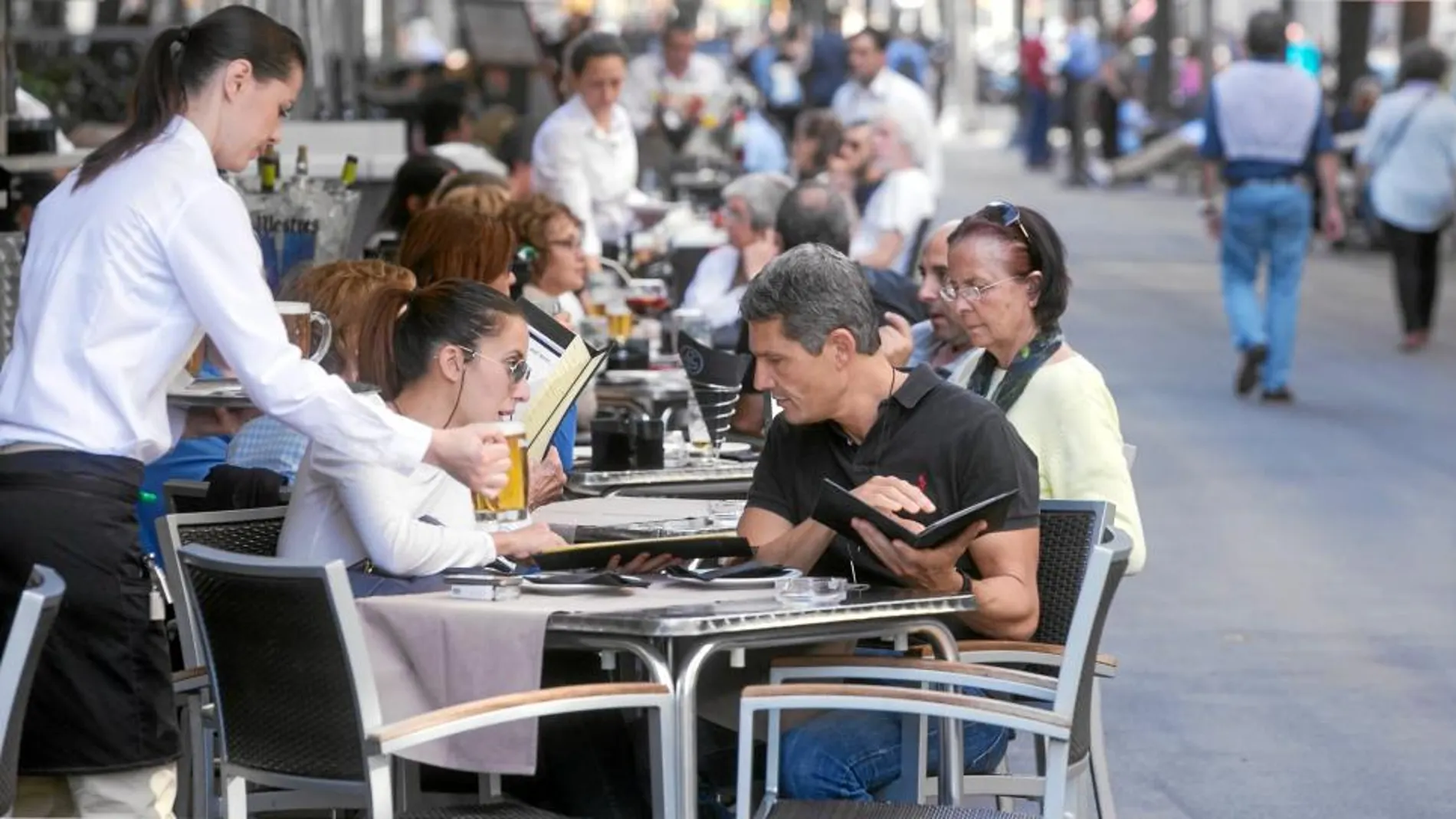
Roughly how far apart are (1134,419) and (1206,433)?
0.59 m

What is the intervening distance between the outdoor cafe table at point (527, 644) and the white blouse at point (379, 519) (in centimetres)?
24

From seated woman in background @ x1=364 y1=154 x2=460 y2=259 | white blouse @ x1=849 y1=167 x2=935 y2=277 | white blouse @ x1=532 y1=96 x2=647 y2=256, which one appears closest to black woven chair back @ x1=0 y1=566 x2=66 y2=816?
seated woman in background @ x1=364 y1=154 x2=460 y2=259

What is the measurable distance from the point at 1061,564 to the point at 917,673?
25.2 inches

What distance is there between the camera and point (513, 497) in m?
4.91

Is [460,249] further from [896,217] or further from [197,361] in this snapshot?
[896,217]

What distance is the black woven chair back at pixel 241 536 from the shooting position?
16.4 ft

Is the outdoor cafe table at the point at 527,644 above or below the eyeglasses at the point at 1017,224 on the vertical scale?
below

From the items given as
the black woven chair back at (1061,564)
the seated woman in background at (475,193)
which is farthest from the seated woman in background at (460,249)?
the black woven chair back at (1061,564)

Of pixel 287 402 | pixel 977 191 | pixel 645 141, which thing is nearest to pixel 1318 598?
pixel 287 402

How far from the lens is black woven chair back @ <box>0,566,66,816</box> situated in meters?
3.70

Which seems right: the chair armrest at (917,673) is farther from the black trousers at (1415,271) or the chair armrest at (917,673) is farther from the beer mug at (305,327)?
the black trousers at (1415,271)

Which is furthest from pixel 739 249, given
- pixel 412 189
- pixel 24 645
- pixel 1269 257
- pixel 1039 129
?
pixel 1039 129

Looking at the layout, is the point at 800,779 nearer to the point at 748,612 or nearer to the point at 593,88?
the point at 748,612

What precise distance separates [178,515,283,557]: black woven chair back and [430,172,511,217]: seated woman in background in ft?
10.5
